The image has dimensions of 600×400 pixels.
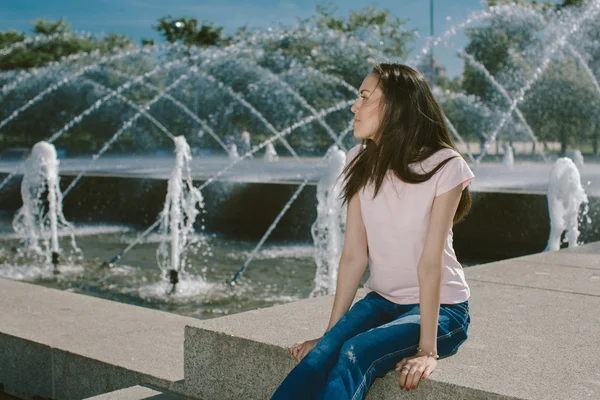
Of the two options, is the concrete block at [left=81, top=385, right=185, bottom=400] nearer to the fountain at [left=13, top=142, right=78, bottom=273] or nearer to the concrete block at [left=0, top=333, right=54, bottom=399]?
the concrete block at [left=0, top=333, right=54, bottom=399]

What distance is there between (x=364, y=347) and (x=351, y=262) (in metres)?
0.45

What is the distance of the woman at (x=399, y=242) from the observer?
8.95 ft

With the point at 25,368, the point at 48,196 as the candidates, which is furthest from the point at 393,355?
the point at 48,196

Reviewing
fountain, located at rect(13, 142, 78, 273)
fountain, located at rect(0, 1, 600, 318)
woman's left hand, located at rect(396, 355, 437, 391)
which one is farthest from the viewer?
fountain, located at rect(0, 1, 600, 318)

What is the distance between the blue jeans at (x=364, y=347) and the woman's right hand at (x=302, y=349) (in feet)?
0.50

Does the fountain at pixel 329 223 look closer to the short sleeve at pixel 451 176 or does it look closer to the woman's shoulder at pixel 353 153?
the woman's shoulder at pixel 353 153

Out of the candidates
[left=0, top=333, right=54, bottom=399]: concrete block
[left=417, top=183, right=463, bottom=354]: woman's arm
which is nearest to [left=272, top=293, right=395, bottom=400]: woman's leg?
[left=417, top=183, right=463, bottom=354]: woman's arm

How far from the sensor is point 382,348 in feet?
8.88

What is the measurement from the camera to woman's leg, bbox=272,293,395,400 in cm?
257

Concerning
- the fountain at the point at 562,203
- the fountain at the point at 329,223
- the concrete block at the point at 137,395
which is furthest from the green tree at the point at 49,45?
the concrete block at the point at 137,395

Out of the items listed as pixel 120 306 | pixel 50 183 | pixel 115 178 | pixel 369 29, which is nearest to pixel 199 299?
pixel 120 306

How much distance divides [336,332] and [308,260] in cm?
695

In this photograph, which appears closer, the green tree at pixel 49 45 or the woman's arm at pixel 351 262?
the woman's arm at pixel 351 262

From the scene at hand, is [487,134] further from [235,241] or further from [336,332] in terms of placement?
[336,332]
